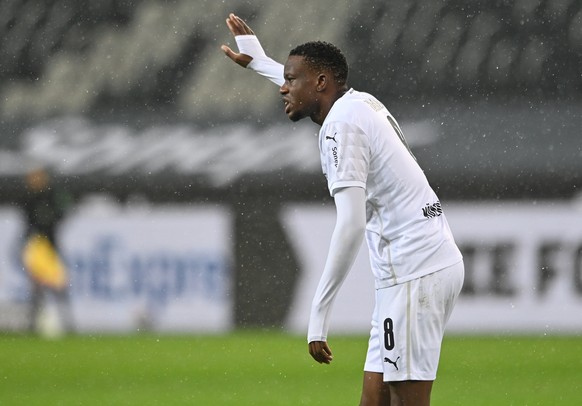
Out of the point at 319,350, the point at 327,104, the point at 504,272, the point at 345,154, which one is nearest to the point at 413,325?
the point at 319,350

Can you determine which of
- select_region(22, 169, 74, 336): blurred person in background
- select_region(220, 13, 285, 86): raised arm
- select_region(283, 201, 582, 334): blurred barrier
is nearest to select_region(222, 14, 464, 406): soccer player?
select_region(220, 13, 285, 86): raised arm

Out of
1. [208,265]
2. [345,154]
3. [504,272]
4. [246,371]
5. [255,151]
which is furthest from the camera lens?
[255,151]

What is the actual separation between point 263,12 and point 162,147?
110 inches

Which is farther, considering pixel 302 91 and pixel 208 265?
pixel 208 265

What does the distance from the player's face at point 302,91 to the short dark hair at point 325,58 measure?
0.03m

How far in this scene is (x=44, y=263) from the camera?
13.0 metres

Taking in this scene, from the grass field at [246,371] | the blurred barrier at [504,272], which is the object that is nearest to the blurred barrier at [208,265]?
the blurred barrier at [504,272]

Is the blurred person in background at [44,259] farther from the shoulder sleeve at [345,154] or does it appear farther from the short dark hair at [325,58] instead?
the shoulder sleeve at [345,154]

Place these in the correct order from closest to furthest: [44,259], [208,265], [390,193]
→ [390,193] < [208,265] < [44,259]

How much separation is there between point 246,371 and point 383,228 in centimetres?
580

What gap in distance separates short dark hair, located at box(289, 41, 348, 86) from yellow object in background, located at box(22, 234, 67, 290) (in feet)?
30.4

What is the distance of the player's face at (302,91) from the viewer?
396 centimetres

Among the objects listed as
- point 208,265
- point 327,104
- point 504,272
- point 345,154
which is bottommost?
point 208,265

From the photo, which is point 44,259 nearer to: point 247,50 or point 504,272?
point 504,272
